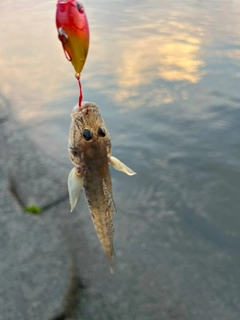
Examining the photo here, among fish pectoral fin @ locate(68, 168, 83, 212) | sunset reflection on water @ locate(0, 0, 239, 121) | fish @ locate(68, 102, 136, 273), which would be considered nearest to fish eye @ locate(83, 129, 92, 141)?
fish @ locate(68, 102, 136, 273)

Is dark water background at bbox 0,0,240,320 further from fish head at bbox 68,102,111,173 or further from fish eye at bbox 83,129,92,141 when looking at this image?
fish eye at bbox 83,129,92,141

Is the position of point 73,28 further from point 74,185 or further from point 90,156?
point 74,185

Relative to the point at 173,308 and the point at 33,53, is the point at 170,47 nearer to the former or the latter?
the point at 33,53

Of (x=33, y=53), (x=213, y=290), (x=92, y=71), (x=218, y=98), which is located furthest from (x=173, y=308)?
(x=33, y=53)

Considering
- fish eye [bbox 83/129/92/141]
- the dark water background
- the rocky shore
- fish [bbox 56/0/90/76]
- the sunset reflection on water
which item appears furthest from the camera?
the sunset reflection on water

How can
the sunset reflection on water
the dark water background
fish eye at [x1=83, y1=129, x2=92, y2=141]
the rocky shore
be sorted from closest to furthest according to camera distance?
fish eye at [x1=83, y1=129, x2=92, y2=141]
the rocky shore
the dark water background
the sunset reflection on water

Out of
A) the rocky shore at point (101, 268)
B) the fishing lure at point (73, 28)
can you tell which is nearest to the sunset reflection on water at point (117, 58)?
the rocky shore at point (101, 268)

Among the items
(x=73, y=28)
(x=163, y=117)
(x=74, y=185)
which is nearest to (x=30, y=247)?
(x=74, y=185)

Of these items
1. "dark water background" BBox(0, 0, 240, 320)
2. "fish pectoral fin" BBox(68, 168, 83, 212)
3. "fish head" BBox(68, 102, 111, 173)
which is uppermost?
"fish head" BBox(68, 102, 111, 173)
